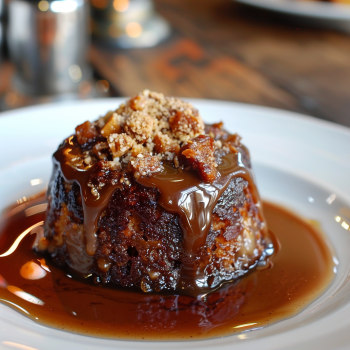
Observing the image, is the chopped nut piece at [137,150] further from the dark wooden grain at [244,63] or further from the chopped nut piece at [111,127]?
the dark wooden grain at [244,63]

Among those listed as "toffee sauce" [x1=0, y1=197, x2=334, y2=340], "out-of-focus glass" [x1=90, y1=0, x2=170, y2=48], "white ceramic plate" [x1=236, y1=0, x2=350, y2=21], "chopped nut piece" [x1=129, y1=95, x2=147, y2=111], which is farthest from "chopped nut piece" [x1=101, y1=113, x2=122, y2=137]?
"white ceramic plate" [x1=236, y1=0, x2=350, y2=21]

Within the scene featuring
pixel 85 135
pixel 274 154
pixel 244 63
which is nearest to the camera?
pixel 85 135

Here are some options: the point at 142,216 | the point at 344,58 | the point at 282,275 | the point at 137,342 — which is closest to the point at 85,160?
the point at 142,216

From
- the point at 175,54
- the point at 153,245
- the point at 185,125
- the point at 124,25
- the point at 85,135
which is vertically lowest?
the point at 175,54

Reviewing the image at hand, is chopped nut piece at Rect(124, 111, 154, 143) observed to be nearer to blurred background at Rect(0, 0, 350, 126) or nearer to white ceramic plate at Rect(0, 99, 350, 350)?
white ceramic plate at Rect(0, 99, 350, 350)

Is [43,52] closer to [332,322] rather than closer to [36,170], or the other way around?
[36,170]

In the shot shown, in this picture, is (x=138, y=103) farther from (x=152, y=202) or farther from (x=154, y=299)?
(x=154, y=299)

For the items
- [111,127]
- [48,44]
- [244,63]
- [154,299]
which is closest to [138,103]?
[111,127]
